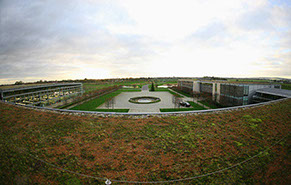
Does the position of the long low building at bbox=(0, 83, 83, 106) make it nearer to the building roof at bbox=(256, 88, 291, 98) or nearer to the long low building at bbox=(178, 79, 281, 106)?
the long low building at bbox=(178, 79, 281, 106)

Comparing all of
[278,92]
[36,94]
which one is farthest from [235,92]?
[36,94]

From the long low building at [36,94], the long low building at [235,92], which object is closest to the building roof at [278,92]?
the long low building at [235,92]

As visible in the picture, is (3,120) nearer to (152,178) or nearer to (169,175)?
(152,178)

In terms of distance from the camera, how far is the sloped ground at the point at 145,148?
4.75 m

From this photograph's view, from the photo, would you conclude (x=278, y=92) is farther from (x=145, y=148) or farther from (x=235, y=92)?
(x=145, y=148)

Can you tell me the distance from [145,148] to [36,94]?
93.3ft

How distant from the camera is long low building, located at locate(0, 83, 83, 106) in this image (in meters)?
19.9

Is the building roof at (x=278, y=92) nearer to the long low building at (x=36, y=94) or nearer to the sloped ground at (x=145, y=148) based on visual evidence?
the sloped ground at (x=145, y=148)

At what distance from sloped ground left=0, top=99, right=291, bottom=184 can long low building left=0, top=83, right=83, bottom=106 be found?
50.3ft

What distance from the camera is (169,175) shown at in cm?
477

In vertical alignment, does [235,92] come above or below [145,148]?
above

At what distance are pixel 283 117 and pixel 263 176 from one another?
795 cm

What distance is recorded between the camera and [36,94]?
2408 centimetres

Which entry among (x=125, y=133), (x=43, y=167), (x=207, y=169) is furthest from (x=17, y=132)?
(x=207, y=169)
